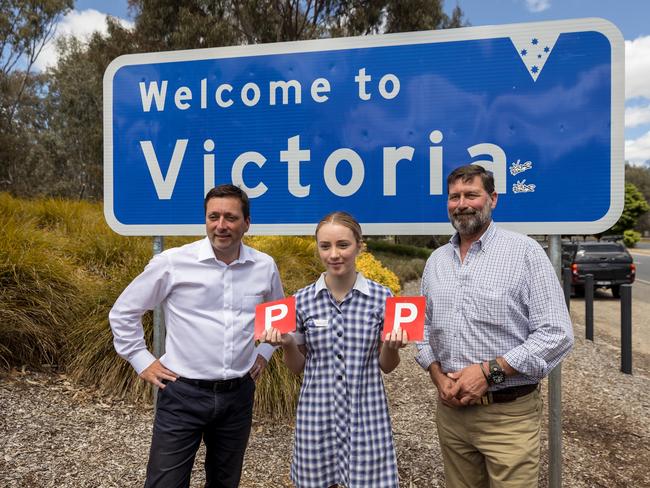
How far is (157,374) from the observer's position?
1.99 meters

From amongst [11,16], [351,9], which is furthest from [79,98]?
[351,9]

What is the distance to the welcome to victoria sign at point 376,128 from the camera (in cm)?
228

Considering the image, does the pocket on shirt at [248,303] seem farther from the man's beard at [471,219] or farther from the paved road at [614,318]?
the paved road at [614,318]

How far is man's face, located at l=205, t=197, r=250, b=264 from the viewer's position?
1987 millimetres

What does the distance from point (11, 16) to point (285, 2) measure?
14.0m

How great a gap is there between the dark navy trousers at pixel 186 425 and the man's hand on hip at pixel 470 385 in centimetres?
85

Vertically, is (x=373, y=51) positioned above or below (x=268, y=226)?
above

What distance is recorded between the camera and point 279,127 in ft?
8.52

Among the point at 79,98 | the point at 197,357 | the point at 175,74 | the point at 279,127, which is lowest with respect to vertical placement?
the point at 197,357

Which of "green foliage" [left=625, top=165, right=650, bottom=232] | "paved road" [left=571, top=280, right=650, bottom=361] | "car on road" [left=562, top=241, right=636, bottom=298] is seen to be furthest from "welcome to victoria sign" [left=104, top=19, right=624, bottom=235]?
"green foliage" [left=625, top=165, right=650, bottom=232]

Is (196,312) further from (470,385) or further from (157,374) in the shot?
(470,385)

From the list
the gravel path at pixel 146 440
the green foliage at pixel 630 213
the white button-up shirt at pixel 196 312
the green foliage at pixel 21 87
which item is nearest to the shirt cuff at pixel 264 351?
the white button-up shirt at pixel 196 312

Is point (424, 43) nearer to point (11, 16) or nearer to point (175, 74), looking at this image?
point (175, 74)

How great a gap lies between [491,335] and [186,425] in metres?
1.21
